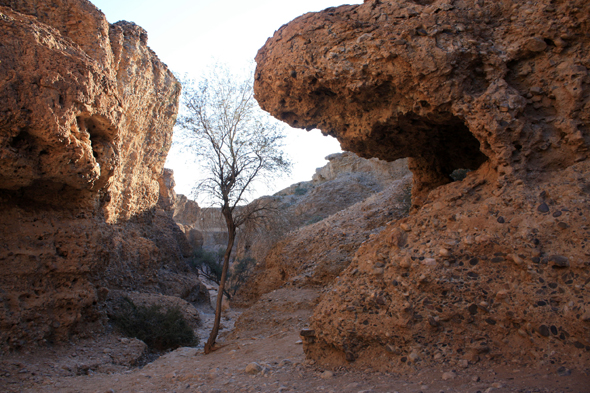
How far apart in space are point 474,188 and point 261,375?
3.50 meters

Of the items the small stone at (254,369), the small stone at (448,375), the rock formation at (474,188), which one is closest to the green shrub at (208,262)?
the small stone at (254,369)

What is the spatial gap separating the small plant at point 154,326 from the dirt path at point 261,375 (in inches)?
32.2

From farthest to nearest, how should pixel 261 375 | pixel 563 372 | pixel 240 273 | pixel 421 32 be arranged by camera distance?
pixel 240 273 < pixel 421 32 < pixel 261 375 < pixel 563 372

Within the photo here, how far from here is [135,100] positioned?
12062 mm

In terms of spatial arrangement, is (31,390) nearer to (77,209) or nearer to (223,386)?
(223,386)

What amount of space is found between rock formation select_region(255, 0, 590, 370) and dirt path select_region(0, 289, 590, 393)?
0.22 metres

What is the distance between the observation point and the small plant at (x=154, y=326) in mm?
8297

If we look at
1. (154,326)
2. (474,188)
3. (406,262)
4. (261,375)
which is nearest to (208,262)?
(154,326)

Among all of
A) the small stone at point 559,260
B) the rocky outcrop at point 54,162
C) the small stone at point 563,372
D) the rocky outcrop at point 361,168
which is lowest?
the small stone at point 563,372

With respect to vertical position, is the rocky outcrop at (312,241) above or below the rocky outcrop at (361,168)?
below

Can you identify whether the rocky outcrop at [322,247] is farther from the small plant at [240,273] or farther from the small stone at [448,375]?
the small stone at [448,375]

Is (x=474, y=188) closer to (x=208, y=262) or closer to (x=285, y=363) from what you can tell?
(x=285, y=363)

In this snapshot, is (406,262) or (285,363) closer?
(406,262)

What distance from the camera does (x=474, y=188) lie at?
14.3 ft
